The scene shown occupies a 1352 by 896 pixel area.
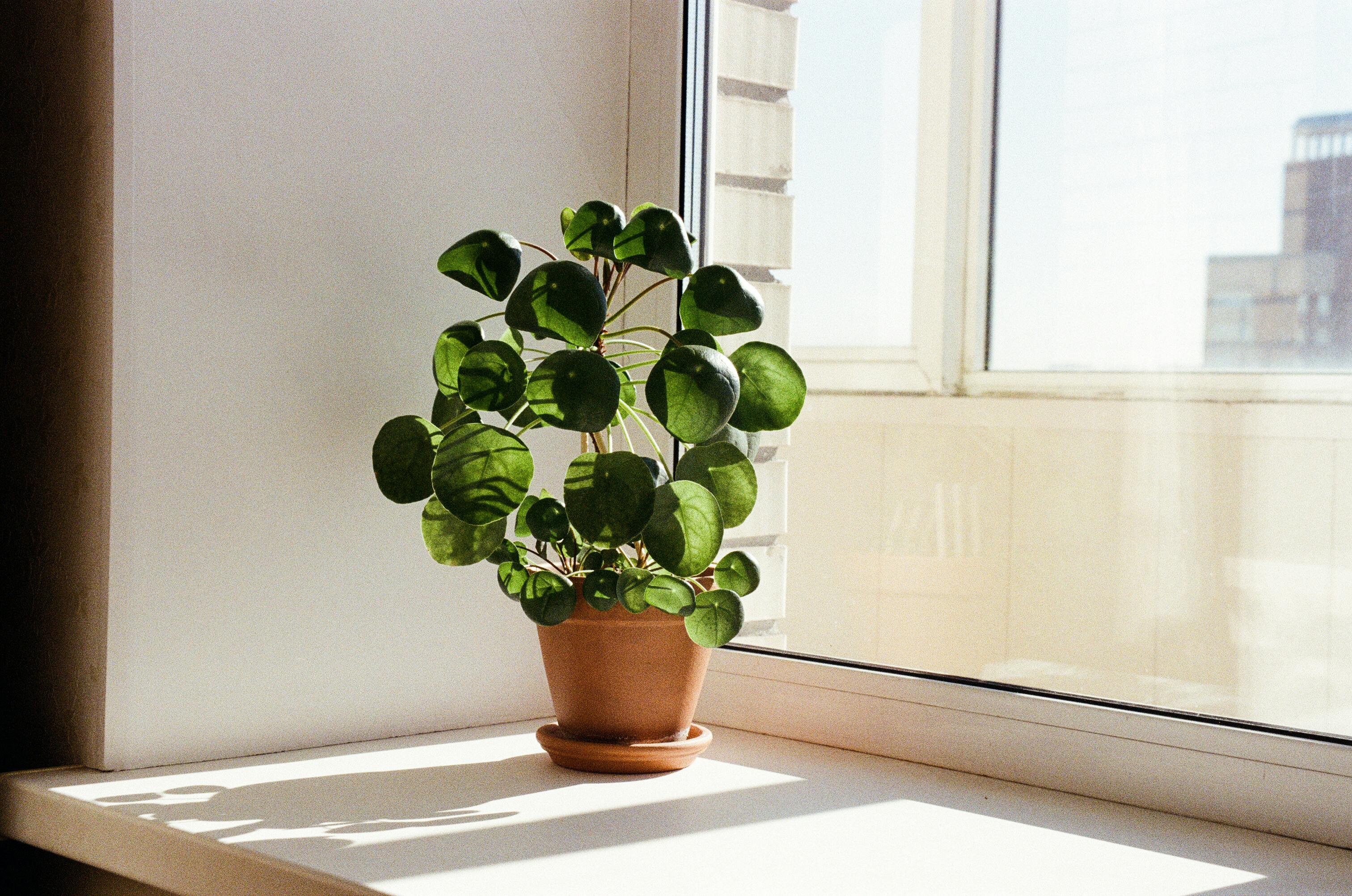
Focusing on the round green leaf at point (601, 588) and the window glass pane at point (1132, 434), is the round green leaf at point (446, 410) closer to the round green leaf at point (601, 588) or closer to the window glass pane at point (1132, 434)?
the round green leaf at point (601, 588)

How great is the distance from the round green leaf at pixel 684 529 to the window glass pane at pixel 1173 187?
39 cm

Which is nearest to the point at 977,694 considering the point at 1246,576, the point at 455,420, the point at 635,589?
the point at 1246,576

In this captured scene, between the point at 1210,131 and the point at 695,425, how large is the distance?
56cm

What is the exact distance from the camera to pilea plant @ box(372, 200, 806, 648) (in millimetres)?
1028

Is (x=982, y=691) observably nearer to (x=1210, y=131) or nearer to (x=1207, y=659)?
(x=1207, y=659)

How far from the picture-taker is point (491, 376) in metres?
1.07

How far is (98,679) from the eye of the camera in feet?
3.76

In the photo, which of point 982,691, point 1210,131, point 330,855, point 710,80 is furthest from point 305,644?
point 1210,131

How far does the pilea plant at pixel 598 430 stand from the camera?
1.03m

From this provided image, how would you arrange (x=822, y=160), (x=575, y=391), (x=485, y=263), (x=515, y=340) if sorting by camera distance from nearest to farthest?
(x=575, y=391)
(x=485, y=263)
(x=515, y=340)
(x=822, y=160)

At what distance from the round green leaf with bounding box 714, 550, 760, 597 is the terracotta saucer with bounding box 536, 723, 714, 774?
0.59 feet

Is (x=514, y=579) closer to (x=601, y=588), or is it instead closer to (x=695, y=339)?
(x=601, y=588)

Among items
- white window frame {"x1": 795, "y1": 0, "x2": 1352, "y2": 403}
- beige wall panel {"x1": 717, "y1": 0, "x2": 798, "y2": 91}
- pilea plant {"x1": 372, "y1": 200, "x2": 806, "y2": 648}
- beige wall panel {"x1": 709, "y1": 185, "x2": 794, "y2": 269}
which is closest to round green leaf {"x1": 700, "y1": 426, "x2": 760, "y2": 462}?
pilea plant {"x1": 372, "y1": 200, "x2": 806, "y2": 648}

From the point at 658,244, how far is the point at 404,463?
0.31 m
